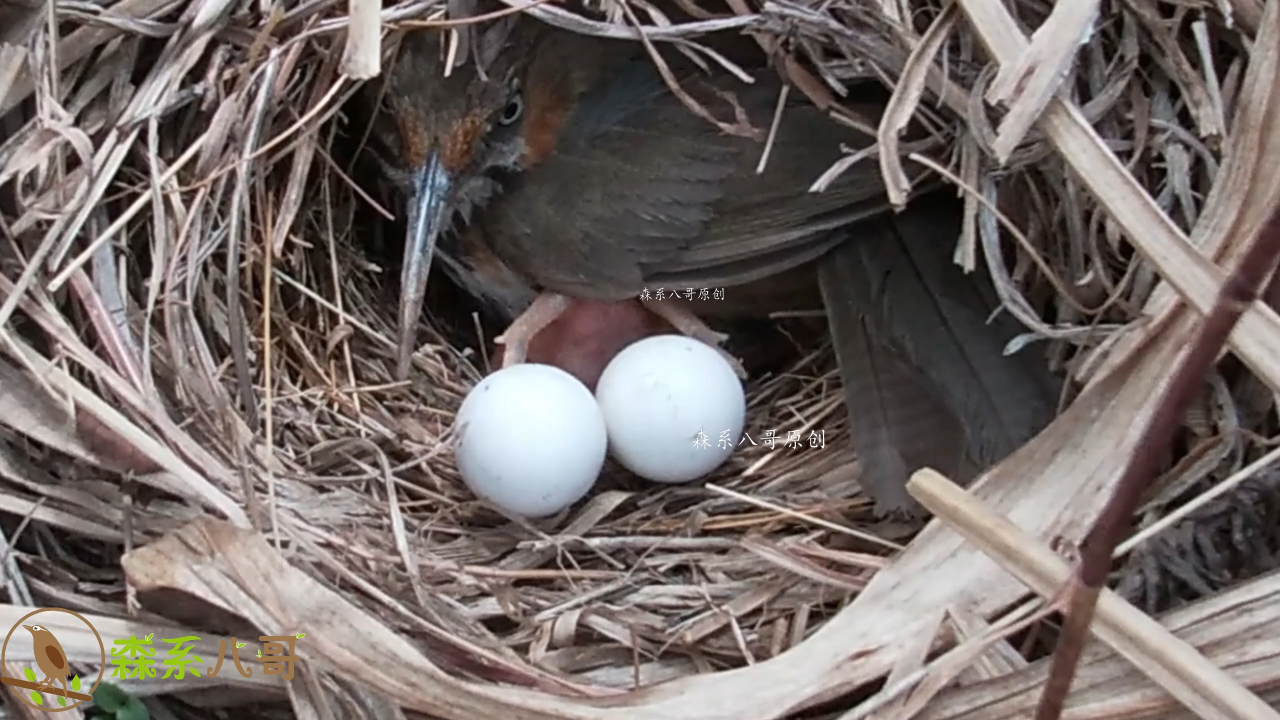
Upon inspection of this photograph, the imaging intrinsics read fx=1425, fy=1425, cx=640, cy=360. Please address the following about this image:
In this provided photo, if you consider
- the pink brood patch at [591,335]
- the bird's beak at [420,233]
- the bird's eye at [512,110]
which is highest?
the bird's eye at [512,110]

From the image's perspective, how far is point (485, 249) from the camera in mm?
1828

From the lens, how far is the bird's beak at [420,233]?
167cm

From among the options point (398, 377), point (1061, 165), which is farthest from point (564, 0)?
point (1061, 165)

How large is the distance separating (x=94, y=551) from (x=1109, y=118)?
102 centimetres

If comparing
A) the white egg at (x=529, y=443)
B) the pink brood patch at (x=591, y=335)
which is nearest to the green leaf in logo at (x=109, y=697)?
the white egg at (x=529, y=443)

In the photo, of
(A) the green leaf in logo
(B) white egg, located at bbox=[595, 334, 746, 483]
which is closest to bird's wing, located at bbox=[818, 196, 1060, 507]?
(B) white egg, located at bbox=[595, 334, 746, 483]

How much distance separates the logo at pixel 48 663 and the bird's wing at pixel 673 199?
722mm

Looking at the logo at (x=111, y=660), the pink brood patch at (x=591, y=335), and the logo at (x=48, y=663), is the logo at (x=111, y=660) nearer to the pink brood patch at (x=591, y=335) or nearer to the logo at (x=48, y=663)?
the logo at (x=48, y=663)

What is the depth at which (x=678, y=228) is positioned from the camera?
1645mm

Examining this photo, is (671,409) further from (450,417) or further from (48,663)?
(48,663)

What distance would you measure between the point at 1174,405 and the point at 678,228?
1.03m

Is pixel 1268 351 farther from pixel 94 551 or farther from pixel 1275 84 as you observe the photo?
pixel 94 551

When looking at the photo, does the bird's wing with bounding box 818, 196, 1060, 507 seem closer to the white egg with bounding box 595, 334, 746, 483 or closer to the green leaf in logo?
the white egg with bounding box 595, 334, 746, 483

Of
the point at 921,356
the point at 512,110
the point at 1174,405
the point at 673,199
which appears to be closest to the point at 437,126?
the point at 512,110
